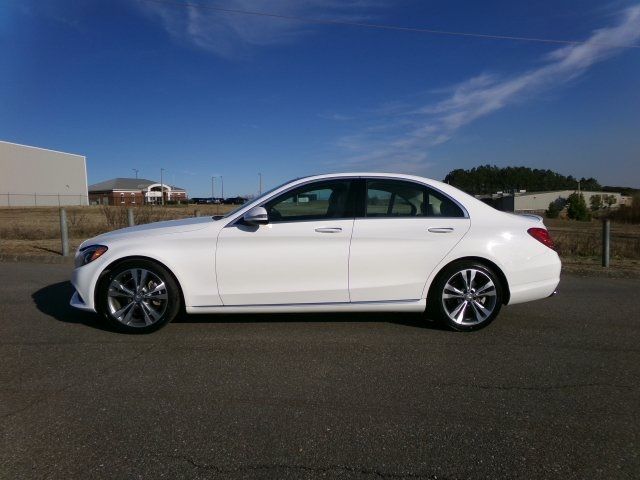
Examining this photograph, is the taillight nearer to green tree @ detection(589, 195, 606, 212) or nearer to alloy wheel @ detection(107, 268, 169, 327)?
alloy wheel @ detection(107, 268, 169, 327)

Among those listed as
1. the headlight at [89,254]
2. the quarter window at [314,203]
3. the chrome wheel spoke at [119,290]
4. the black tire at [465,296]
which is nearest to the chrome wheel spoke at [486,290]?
the black tire at [465,296]

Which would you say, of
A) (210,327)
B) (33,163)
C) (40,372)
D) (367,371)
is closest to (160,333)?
(210,327)

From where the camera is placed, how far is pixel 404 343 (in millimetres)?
4531

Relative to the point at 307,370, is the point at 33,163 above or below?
above

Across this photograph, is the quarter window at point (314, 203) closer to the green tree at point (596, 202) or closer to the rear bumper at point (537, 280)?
the rear bumper at point (537, 280)

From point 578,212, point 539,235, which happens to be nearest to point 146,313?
point 539,235

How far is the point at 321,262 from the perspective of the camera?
4.70 meters

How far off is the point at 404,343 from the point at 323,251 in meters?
1.15

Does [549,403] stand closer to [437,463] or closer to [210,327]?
[437,463]

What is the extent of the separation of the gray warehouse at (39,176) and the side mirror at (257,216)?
2597 inches

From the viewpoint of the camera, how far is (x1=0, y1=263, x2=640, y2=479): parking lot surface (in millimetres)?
Result: 2580

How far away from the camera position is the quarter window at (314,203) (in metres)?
4.85

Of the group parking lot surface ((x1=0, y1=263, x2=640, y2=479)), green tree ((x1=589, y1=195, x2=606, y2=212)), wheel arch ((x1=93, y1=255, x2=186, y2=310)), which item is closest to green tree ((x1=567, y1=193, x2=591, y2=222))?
green tree ((x1=589, y1=195, x2=606, y2=212))

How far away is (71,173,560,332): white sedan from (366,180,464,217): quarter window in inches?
0.4
